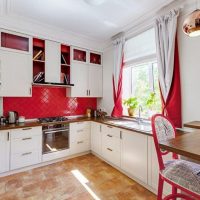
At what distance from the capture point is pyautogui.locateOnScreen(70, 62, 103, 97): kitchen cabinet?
327 centimetres

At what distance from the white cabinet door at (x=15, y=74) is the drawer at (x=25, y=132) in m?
0.62

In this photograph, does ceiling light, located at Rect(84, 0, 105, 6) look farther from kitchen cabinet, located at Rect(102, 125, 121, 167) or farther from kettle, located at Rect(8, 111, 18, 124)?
kettle, located at Rect(8, 111, 18, 124)

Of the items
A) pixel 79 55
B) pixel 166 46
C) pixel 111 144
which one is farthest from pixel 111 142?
pixel 79 55

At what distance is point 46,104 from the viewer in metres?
3.13

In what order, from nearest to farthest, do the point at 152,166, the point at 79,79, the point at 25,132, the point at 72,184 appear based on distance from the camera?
the point at 152,166, the point at 72,184, the point at 25,132, the point at 79,79

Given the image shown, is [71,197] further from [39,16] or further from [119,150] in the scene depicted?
[39,16]

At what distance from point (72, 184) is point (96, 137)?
3.68 ft

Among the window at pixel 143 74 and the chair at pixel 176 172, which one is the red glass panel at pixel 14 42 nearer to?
the window at pixel 143 74

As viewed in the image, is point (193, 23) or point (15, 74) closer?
point (193, 23)

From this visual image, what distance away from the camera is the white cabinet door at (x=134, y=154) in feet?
6.67

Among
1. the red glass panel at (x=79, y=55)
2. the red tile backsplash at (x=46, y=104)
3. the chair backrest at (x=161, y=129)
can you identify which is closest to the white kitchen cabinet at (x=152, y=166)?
the chair backrest at (x=161, y=129)

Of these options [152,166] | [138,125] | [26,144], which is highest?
[138,125]

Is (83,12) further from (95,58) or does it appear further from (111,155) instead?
(111,155)

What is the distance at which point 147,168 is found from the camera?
1.98 metres
